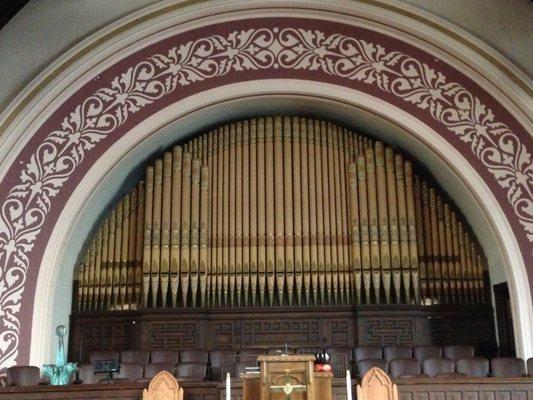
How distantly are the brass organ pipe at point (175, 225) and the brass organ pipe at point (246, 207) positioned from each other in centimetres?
92

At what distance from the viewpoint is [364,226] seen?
384 inches

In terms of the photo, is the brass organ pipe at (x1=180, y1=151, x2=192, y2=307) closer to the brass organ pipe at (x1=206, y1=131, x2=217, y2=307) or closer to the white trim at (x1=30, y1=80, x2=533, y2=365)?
the brass organ pipe at (x1=206, y1=131, x2=217, y2=307)

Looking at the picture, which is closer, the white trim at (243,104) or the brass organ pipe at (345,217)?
the white trim at (243,104)

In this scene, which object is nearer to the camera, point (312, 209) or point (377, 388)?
point (377, 388)

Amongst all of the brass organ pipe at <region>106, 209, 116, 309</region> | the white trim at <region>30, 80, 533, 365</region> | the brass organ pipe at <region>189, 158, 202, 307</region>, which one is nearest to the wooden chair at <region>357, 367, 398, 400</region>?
the white trim at <region>30, 80, 533, 365</region>

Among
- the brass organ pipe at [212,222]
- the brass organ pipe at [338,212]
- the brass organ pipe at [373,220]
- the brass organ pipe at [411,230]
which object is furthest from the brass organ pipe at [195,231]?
the brass organ pipe at [411,230]

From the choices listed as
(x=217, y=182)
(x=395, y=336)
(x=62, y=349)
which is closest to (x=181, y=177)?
(x=217, y=182)

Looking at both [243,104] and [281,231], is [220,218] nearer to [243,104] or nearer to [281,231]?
[281,231]

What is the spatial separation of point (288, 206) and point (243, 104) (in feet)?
5.28

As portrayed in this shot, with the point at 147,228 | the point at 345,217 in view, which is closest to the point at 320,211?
the point at 345,217

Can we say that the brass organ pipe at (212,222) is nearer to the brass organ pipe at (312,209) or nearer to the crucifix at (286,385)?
the brass organ pipe at (312,209)

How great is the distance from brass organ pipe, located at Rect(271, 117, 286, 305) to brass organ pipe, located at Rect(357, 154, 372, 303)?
111cm

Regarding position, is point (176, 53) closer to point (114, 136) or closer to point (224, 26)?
point (224, 26)

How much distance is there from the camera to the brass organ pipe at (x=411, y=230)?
953 centimetres
